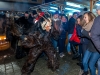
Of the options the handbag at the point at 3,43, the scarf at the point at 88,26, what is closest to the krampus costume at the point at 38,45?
the scarf at the point at 88,26

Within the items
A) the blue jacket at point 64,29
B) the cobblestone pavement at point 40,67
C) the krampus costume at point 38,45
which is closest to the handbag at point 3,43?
the cobblestone pavement at point 40,67

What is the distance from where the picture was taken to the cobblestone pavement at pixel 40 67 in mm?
4883

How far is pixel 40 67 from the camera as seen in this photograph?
537 centimetres

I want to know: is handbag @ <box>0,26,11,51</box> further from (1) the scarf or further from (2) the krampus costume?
(1) the scarf

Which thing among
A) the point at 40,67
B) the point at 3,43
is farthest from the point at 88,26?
the point at 3,43

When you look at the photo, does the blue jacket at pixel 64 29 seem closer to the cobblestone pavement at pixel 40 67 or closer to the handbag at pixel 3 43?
the cobblestone pavement at pixel 40 67

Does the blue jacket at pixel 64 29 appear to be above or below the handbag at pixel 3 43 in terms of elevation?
above

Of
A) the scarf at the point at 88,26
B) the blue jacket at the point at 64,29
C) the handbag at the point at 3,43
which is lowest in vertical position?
the handbag at the point at 3,43

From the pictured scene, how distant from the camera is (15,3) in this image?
22.6 meters

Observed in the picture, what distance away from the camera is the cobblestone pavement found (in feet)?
16.0

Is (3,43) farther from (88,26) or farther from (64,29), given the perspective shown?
(88,26)

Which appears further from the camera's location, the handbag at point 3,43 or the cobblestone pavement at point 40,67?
the handbag at point 3,43

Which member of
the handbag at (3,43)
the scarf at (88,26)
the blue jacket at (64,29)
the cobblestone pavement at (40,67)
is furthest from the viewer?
the handbag at (3,43)

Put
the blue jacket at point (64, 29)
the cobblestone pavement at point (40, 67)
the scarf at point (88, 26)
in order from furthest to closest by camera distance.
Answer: the blue jacket at point (64, 29), the cobblestone pavement at point (40, 67), the scarf at point (88, 26)
